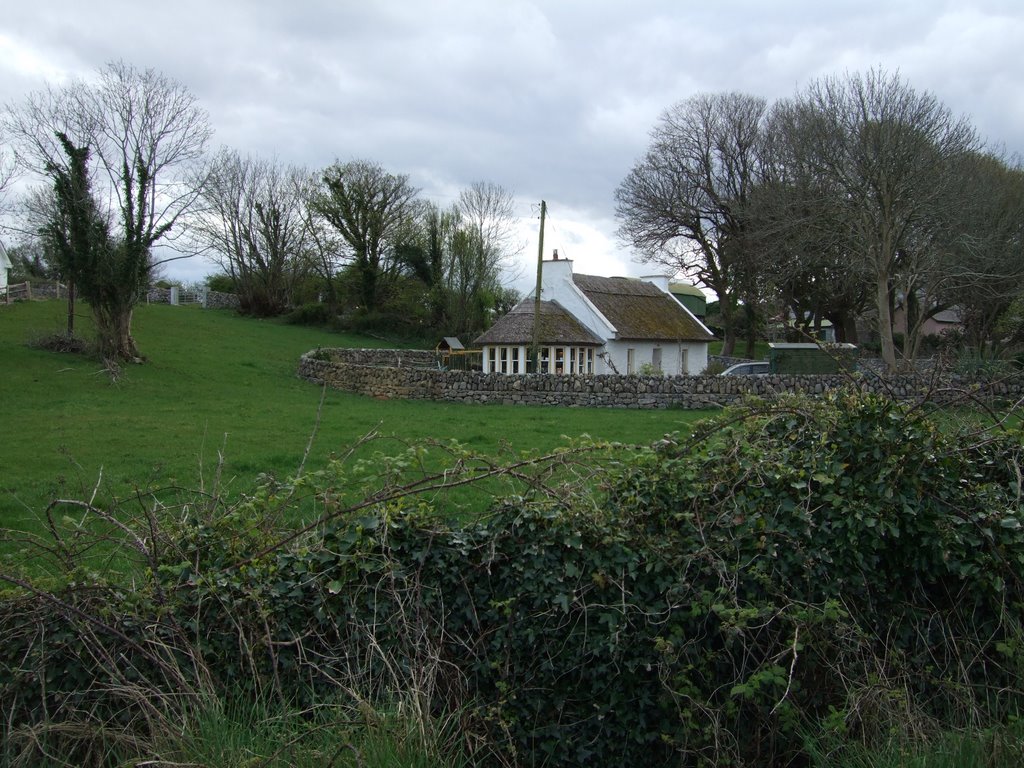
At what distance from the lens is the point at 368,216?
2044 inches

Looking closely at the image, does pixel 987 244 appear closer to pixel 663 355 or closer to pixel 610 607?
pixel 663 355

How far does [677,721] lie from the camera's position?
4543 mm

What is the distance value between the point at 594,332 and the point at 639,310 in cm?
397

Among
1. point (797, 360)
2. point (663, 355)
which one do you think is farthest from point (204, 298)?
point (797, 360)

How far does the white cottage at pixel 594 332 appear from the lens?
33.9 m

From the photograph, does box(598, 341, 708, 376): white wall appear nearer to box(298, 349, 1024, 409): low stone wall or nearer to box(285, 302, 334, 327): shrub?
box(298, 349, 1024, 409): low stone wall

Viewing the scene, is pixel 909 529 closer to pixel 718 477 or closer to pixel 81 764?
pixel 718 477

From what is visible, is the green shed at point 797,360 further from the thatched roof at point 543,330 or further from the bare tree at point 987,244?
the thatched roof at point 543,330

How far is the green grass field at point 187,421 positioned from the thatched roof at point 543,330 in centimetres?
883

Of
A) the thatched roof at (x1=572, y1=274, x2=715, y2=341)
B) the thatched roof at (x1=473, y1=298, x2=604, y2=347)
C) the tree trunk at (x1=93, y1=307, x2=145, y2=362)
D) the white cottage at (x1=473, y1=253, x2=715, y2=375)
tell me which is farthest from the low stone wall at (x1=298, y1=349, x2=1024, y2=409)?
the thatched roof at (x1=572, y1=274, x2=715, y2=341)

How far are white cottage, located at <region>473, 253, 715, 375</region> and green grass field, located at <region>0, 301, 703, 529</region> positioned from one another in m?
9.27

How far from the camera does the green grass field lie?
10.9 metres

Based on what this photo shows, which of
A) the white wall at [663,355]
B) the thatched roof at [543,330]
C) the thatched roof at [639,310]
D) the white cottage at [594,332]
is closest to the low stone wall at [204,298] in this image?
the thatched roof at [543,330]

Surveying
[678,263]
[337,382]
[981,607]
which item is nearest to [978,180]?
[678,263]
